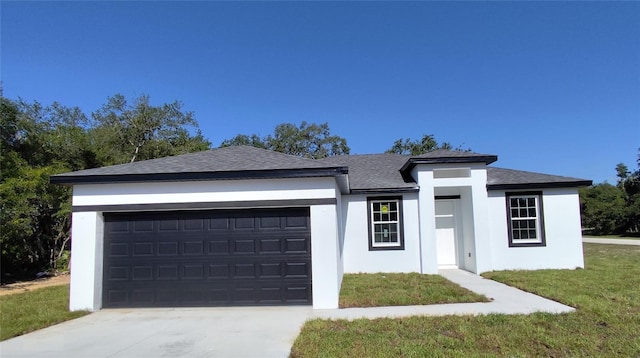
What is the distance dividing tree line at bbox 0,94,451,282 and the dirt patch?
137 cm

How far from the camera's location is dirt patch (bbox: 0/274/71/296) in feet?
41.9

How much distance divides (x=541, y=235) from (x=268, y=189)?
9971 mm

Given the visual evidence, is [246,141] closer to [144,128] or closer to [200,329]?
[144,128]

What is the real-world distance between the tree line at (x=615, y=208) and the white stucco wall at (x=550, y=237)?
36.1 metres

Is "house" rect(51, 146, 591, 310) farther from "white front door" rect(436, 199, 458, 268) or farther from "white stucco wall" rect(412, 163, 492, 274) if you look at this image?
"white front door" rect(436, 199, 458, 268)

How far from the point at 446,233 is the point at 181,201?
32.9ft

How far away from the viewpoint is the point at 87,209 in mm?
9234

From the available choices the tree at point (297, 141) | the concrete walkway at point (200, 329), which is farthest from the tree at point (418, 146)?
the concrete walkway at point (200, 329)

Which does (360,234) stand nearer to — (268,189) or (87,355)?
(268,189)

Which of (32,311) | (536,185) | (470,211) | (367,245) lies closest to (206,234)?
(32,311)

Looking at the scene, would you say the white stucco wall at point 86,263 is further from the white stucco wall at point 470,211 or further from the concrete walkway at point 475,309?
the white stucco wall at point 470,211

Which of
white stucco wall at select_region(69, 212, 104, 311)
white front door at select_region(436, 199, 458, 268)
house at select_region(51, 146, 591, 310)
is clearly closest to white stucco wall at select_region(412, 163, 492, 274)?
white front door at select_region(436, 199, 458, 268)

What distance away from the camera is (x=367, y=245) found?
14.1m

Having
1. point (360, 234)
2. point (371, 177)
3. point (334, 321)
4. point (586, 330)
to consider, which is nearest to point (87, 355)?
point (334, 321)
